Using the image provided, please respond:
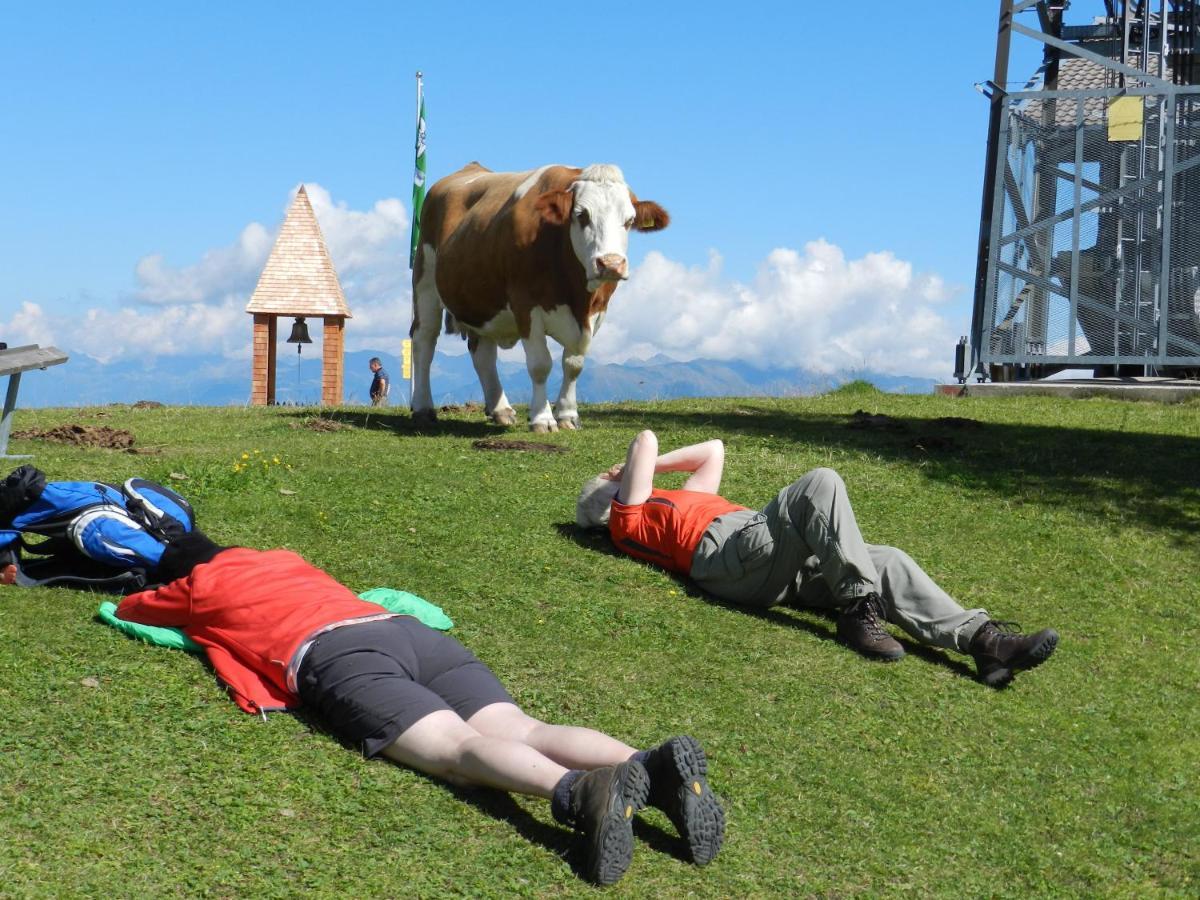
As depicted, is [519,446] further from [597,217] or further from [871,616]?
[871,616]

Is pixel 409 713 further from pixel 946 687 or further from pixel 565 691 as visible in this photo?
pixel 946 687

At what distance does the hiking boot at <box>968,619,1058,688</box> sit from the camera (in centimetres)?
684

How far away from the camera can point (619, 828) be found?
4.61m

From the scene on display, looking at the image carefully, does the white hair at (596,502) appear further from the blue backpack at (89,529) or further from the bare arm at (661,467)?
the blue backpack at (89,529)

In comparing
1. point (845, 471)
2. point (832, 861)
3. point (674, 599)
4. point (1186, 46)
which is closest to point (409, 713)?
point (832, 861)

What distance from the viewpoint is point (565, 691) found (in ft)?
20.9

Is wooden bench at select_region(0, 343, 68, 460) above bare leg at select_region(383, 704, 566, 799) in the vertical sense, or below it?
above

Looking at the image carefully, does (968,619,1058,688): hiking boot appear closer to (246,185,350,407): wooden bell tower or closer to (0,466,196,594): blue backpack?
(0,466,196,594): blue backpack

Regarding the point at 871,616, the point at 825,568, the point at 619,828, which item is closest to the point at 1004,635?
the point at 871,616

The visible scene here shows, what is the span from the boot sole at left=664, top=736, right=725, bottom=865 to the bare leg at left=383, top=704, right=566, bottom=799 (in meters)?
0.43

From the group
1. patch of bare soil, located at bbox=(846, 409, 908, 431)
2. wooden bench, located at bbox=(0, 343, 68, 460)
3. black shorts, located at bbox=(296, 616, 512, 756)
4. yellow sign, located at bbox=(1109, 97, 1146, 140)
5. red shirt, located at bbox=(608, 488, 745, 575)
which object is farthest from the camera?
yellow sign, located at bbox=(1109, 97, 1146, 140)

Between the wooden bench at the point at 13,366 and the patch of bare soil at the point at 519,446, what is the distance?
3.86 m

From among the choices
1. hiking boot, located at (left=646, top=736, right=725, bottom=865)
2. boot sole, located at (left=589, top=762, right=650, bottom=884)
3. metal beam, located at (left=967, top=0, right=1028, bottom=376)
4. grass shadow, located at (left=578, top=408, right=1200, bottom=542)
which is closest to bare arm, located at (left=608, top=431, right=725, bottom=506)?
grass shadow, located at (left=578, top=408, right=1200, bottom=542)

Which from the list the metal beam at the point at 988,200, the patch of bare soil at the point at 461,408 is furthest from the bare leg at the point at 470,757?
the metal beam at the point at 988,200
